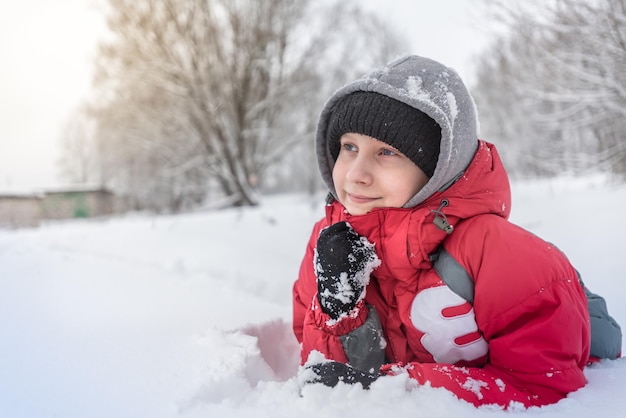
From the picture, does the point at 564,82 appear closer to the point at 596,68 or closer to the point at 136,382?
the point at 596,68

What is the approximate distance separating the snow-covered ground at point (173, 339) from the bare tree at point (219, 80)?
6.21m

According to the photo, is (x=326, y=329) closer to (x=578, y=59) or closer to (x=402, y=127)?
(x=402, y=127)

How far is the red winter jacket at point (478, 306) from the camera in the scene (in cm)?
101

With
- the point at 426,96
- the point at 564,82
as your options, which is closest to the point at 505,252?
the point at 426,96

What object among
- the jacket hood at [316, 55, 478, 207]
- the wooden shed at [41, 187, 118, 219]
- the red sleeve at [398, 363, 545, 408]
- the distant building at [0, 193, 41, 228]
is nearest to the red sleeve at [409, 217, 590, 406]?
the red sleeve at [398, 363, 545, 408]

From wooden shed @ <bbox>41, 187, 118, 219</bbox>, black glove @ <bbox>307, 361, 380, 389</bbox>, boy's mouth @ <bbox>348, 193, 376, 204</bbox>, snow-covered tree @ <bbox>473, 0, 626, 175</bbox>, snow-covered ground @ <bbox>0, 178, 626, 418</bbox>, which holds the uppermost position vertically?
snow-covered tree @ <bbox>473, 0, 626, 175</bbox>

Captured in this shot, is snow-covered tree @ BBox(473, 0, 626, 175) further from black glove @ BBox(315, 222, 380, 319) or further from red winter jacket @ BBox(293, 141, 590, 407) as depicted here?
black glove @ BBox(315, 222, 380, 319)

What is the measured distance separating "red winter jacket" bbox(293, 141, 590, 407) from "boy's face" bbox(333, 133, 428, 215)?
0.04 meters

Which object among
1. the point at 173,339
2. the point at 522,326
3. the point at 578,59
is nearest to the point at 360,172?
the point at 522,326

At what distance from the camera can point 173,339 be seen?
4.76 feet

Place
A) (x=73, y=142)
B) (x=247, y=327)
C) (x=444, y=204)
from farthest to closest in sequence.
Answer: (x=73, y=142), (x=247, y=327), (x=444, y=204)

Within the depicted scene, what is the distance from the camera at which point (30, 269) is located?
2.23 meters

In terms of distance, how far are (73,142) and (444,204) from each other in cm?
4114

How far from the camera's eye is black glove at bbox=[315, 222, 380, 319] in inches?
50.7
